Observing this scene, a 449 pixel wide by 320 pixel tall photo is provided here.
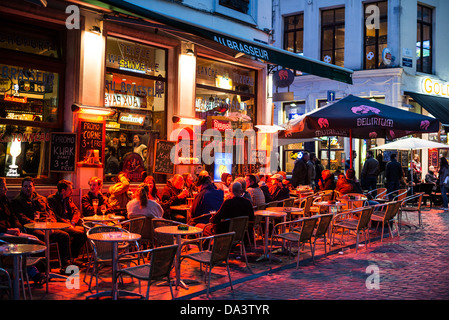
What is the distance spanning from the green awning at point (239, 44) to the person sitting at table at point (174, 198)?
291cm

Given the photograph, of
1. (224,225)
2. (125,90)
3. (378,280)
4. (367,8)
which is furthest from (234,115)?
(367,8)

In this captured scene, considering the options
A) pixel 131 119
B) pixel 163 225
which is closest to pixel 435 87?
pixel 131 119

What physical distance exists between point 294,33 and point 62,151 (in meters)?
18.2

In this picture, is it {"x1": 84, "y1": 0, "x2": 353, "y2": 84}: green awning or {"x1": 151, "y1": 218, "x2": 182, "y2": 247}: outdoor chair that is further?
{"x1": 84, "y1": 0, "x2": 353, "y2": 84}: green awning

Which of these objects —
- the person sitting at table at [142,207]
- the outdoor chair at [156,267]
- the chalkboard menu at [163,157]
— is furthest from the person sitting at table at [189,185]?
the outdoor chair at [156,267]

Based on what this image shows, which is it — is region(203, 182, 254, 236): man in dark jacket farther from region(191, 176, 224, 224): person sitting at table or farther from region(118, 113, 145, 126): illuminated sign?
region(118, 113, 145, 126): illuminated sign

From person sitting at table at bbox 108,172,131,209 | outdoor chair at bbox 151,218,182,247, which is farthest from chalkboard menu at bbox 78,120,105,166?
outdoor chair at bbox 151,218,182,247

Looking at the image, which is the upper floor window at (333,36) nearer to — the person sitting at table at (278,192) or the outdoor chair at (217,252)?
the person sitting at table at (278,192)

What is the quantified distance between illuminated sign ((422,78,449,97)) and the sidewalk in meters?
14.8

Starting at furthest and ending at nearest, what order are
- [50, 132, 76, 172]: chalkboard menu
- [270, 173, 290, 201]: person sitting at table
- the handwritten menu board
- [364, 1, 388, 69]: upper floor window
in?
1. [364, 1, 388, 69]: upper floor window
2. the handwritten menu board
3. [270, 173, 290, 201]: person sitting at table
4. [50, 132, 76, 172]: chalkboard menu

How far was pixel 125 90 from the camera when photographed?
11.3 metres

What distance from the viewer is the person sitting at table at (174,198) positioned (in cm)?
1033

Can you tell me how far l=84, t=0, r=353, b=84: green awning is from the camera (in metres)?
9.05

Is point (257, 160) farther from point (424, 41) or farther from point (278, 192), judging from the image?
point (424, 41)
